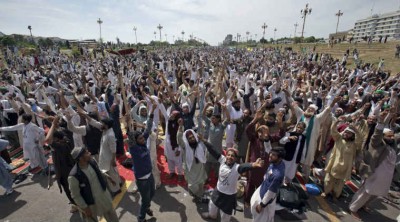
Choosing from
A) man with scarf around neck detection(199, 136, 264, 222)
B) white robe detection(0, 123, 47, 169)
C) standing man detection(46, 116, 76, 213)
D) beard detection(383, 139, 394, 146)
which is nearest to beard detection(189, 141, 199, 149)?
man with scarf around neck detection(199, 136, 264, 222)

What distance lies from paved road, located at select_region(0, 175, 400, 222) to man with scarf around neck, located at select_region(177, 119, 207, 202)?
1.06 feet

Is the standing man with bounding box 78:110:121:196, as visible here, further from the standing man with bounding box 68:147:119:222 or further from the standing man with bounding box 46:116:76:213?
the standing man with bounding box 68:147:119:222

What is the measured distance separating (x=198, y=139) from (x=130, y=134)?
1.33 metres

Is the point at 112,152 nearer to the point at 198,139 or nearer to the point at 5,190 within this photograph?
the point at 198,139

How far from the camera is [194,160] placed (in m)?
4.61

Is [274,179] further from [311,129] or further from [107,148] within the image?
[107,148]

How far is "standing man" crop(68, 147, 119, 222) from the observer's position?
10.1 ft

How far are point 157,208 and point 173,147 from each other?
1.42m

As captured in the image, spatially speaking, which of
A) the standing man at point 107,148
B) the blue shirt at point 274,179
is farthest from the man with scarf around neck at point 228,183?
the standing man at point 107,148

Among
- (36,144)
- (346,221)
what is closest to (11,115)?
(36,144)

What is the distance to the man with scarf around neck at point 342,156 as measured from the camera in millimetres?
4465

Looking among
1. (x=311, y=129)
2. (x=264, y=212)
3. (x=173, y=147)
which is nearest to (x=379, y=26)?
(x=311, y=129)

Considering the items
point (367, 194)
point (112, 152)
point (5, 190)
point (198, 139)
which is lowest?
point (5, 190)

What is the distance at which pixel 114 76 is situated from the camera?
46.6ft
